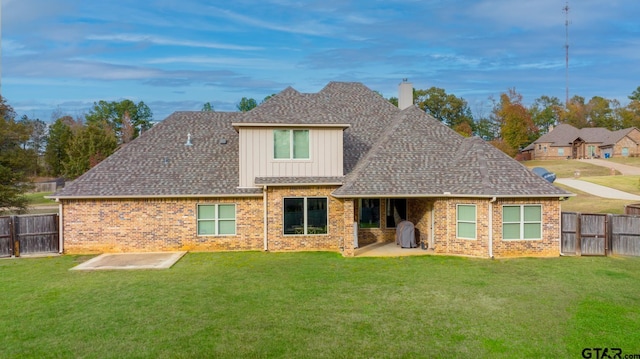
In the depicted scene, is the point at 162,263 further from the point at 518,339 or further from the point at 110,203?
the point at 518,339

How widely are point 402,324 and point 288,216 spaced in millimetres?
8625

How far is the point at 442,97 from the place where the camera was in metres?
72.3

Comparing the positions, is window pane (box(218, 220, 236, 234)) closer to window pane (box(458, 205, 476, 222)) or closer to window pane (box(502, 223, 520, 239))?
window pane (box(458, 205, 476, 222))

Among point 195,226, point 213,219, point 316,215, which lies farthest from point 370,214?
point 195,226

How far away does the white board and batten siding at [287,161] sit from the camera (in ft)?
55.9

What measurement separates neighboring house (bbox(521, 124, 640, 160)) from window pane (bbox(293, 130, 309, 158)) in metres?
62.4

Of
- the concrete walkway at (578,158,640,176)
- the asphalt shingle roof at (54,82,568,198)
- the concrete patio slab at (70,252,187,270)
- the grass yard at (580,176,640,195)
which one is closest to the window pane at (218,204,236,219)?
the asphalt shingle roof at (54,82,568,198)

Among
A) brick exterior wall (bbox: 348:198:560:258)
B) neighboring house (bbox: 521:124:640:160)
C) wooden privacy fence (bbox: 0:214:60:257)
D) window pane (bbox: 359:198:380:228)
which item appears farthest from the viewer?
neighboring house (bbox: 521:124:640:160)

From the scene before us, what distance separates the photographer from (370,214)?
1919cm

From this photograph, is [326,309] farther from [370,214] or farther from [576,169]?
[576,169]

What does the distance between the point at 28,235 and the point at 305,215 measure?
10.2 metres

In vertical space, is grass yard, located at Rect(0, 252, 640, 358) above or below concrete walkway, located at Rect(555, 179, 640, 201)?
below

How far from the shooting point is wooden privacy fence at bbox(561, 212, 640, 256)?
15.5m

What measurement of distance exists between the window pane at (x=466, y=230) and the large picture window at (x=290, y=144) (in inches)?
245
